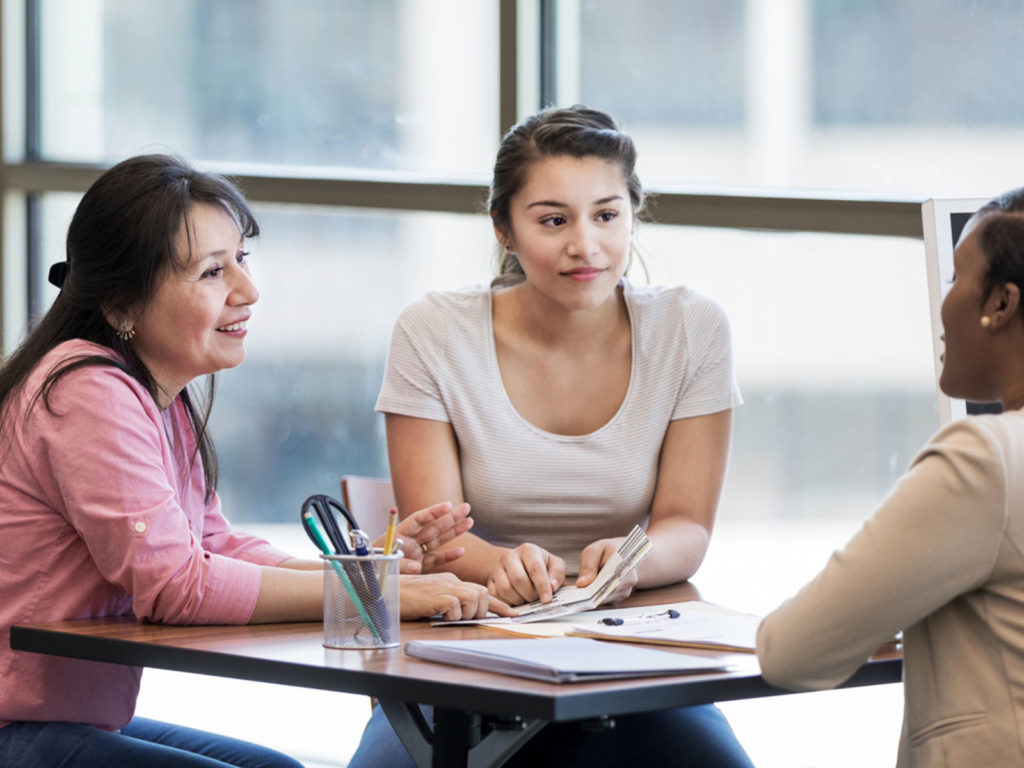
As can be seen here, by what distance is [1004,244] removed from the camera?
124cm

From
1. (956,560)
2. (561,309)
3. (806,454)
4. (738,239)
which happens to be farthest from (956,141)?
(956,560)

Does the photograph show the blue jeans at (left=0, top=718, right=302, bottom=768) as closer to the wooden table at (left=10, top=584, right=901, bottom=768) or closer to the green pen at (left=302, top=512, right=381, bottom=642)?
the wooden table at (left=10, top=584, right=901, bottom=768)

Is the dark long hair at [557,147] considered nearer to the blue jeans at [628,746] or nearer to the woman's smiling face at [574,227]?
the woman's smiling face at [574,227]

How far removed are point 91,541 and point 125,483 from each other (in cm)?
9

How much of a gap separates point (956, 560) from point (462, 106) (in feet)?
7.85

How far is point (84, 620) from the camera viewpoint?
1576 millimetres

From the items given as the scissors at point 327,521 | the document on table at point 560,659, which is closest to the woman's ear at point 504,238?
the scissors at point 327,521

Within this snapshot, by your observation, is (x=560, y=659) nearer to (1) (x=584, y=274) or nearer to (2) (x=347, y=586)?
(2) (x=347, y=586)

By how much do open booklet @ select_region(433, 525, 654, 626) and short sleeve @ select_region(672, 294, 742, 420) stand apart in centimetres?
52

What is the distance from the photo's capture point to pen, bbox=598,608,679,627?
4.93 ft

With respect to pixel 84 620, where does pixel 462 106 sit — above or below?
above

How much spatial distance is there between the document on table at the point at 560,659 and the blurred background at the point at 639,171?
4.28 ft

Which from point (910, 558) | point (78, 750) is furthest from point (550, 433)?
point (910, 558)

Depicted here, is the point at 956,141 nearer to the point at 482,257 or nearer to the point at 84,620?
the point at 482,257
